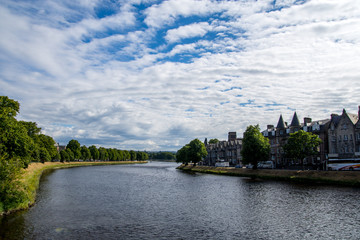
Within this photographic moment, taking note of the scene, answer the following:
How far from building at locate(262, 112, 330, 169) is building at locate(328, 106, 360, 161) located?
182 inches

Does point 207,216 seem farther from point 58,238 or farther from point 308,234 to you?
point 58,238

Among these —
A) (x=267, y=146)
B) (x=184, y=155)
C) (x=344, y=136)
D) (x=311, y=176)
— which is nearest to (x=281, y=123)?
(x=267, y=146)

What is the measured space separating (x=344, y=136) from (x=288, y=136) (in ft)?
86.4

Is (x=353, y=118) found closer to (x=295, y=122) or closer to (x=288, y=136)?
(x=295, y=122)

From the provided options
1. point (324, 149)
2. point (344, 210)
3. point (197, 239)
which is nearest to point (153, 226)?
point (197, 239)

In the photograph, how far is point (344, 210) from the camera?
38.5m

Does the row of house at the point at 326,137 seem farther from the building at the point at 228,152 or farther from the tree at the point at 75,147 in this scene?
the tree at the point at 75,147

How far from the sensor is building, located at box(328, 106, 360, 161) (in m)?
86.6

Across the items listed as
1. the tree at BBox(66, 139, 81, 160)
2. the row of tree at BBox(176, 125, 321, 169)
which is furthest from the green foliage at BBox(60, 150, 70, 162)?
the row of tree at BBox(176, 125, 321, 169)

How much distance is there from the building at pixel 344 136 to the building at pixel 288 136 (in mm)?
4624

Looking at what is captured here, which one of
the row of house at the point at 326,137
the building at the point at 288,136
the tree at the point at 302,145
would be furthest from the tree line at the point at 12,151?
the building at the point at 288,136

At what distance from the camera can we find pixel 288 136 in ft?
378

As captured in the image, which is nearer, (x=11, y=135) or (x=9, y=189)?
(x=9, y=189)

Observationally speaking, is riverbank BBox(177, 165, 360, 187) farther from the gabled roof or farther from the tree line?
the tree line
